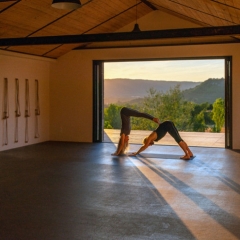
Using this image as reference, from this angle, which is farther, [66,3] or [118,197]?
[66,3]

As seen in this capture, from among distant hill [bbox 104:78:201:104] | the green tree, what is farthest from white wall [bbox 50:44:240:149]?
the green tree

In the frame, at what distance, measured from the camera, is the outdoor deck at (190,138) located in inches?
444

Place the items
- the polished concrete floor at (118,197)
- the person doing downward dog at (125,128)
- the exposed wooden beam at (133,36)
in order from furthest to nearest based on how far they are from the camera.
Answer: the person doing downward dog at (125,128)
the exposed wooden beam at (133,36)
the polished concrete floor at (118,197)

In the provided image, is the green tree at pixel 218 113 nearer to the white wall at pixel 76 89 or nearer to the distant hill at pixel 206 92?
the distant hill at pixel 206 92

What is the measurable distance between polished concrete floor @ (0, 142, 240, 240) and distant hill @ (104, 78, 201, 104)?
540 centimetres

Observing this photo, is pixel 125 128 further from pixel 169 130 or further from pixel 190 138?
pixel 190 138

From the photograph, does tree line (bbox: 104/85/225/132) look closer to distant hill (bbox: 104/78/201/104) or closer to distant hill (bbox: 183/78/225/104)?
distant hill (bbox: 104/78/201/104)

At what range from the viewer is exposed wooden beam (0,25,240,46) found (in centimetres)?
697

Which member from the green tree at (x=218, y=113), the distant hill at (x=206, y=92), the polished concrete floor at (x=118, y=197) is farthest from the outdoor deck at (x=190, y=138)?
the polished concrete floor at (x=118, y=197)

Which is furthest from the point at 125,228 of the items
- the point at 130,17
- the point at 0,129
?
the point at 130,17

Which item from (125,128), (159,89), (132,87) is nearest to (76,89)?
(125,128)

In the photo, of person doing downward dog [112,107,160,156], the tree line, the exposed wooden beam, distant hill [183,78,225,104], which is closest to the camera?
the exposed wooden beam

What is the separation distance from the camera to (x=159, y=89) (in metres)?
14.0

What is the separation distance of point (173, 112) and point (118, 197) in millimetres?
8528
